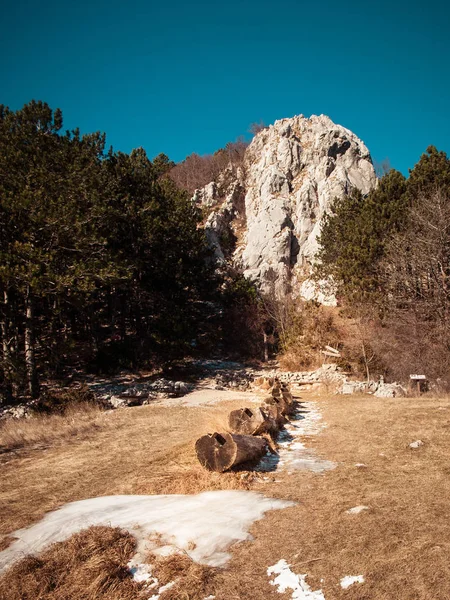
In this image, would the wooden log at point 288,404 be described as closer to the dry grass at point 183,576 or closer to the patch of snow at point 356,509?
the patch of snow at point 356,509

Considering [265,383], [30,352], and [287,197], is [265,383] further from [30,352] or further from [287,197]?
[287,197]

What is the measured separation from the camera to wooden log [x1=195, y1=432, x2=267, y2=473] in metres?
6.20

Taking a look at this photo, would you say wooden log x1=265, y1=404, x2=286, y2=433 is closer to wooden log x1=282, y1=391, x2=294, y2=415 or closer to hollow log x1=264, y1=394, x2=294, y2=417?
hollow log x1=264, y1=394, x2=294, y2=417

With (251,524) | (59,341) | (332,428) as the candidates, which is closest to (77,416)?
(59,341)

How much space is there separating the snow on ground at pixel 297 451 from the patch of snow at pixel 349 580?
3194 mm

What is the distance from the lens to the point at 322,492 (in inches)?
205

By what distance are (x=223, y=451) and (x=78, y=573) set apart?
10.5ft

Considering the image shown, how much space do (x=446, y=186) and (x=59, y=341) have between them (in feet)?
67.2

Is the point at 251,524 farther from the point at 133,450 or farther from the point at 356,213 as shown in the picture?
the point at 356,213

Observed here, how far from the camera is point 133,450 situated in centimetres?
835

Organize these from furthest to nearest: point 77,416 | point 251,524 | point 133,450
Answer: point 77,416 < point 133,450 < point 251,524

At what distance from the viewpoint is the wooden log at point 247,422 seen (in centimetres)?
771

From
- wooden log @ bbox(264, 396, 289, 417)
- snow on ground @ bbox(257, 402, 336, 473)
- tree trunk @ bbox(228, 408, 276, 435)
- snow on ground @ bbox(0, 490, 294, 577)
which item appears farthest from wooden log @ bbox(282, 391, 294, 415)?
snow on ground @ bbox(0, 490, 294, 577)

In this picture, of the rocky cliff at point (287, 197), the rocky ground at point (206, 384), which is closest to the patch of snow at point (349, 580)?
the rocky ground at point (206, 384)
